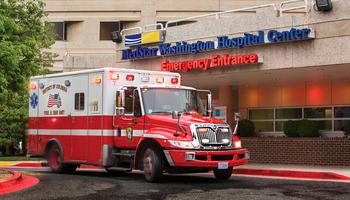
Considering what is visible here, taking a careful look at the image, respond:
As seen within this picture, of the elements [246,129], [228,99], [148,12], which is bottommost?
[246,129]

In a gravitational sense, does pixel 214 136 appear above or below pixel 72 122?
below

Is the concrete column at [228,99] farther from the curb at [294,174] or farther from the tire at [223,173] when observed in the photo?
the tire at [223,173]

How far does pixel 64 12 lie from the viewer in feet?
144

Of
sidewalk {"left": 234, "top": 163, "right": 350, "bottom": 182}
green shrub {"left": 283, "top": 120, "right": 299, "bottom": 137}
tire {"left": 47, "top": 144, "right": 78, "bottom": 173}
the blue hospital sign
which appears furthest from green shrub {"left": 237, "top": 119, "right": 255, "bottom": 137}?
tire {"left": 47, "top": 144, "right": 78, "bottom": 173}

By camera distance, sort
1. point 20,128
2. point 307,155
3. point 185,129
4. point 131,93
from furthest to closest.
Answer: point 20,128 → point 307,155 → point 131,93 → point 185,129

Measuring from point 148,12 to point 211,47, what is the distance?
70.1ft

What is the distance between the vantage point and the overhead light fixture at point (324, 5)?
1828 centimetres

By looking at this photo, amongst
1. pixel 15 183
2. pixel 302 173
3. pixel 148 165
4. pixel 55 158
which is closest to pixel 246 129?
pixel 302 173

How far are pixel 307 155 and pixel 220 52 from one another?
4.70 m

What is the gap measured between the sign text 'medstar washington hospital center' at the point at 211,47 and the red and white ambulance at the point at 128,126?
156 inches

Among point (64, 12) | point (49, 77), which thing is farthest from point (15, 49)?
point (64, 12)

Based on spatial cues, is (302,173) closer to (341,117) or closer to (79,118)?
(341,117)

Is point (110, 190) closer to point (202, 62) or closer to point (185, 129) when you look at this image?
point (185, 129)

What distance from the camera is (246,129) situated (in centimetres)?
2411
